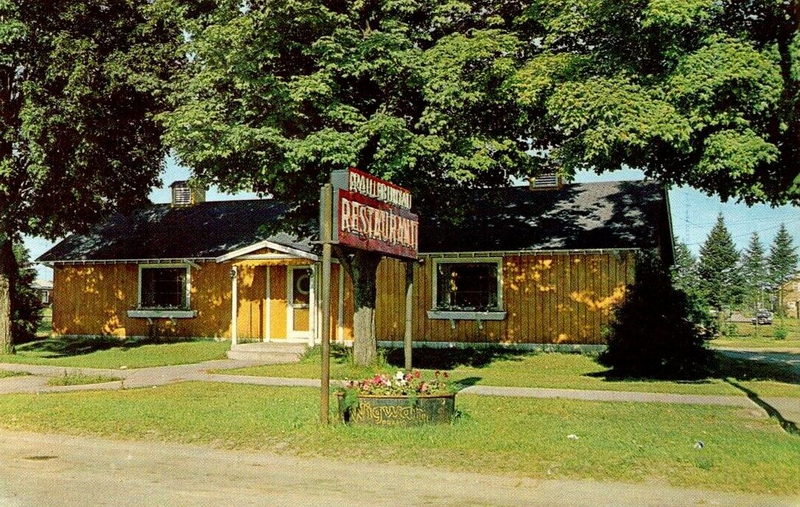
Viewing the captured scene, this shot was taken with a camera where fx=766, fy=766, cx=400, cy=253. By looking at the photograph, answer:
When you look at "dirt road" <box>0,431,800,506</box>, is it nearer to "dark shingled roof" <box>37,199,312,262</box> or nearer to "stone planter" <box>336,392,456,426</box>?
"stone planter" <box>336,392,456,426</box>

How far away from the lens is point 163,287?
2791 cm

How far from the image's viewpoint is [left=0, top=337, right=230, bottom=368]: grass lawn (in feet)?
68.9

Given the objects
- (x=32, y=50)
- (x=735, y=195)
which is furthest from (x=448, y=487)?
(x=32, y=50)

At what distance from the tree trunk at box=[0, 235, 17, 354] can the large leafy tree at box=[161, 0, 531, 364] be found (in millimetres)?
9038

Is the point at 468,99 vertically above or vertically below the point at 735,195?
above

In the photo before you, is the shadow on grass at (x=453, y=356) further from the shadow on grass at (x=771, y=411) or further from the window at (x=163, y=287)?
the window at (x=163, y=287)

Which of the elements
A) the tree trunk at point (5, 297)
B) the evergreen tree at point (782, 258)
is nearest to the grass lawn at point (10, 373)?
the tree trunk at point (5, 297)

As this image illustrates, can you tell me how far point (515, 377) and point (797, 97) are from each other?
8.20 metres

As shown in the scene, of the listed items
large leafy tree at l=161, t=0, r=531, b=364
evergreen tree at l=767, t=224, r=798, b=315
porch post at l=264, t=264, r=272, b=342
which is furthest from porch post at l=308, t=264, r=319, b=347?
evergreen tree at l=767, t=224, r=798, b=315

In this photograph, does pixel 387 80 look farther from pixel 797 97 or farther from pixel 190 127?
pixel 797 97

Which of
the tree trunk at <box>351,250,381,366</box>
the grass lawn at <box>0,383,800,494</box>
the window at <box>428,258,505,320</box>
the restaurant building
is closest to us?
the grass lawn at <box>0,383,800,494</box>

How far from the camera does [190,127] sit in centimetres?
1598

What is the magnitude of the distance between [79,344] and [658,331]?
19.9 meters

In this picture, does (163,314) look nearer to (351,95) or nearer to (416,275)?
(416,275)
